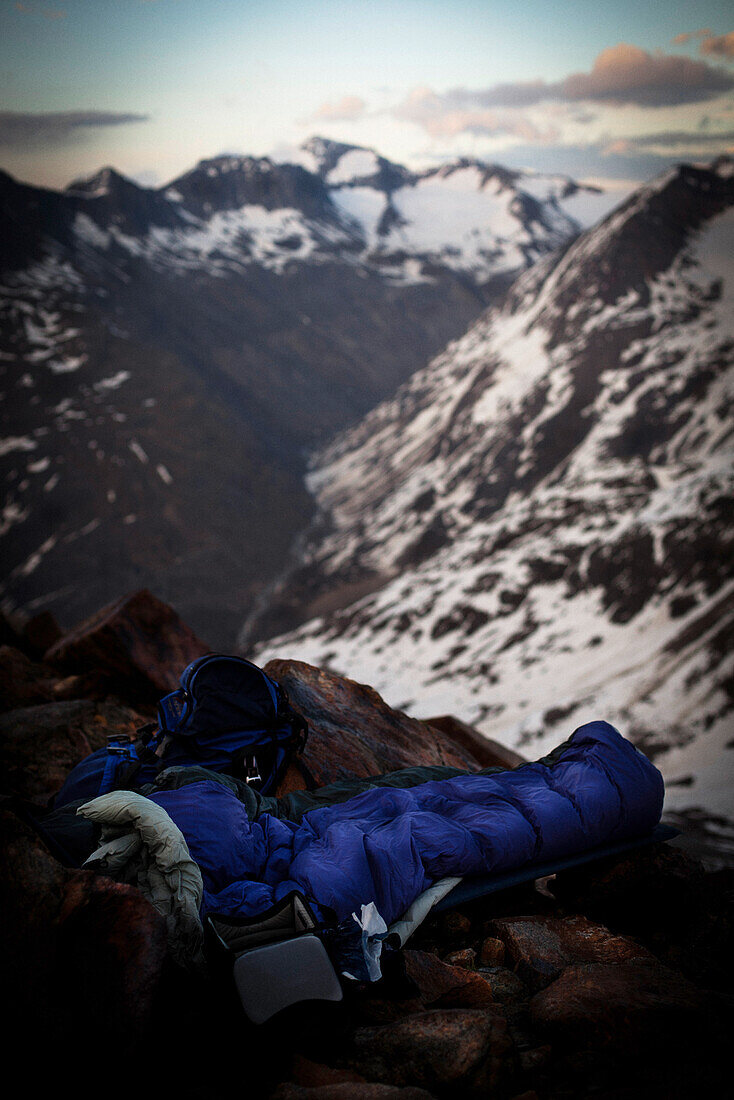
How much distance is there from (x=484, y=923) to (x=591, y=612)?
105 feet

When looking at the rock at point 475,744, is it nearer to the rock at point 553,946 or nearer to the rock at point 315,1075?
the rock at point 553,946

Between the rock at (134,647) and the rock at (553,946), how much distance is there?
4.62 m

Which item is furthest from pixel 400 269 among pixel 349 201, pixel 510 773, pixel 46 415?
pixel 510 773

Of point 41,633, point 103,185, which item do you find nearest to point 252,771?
point 41,633

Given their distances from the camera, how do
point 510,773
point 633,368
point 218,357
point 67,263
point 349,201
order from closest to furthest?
point 510,773 → point 633,368 → point 67,263 → point 218,357 → point 349,201

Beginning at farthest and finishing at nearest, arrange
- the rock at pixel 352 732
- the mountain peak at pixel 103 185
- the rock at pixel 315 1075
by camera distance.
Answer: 1. the mountain peak at pixel 103 185
2. the rock at pixel 352 732
3. the rock at pixel 315 1075

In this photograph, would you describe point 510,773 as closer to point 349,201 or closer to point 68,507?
point 68,507

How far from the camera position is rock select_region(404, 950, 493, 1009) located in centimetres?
263

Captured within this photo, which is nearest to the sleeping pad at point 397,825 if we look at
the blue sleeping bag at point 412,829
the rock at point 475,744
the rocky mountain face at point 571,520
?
the blue sleeping bag at point 412,829

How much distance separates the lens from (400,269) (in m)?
155

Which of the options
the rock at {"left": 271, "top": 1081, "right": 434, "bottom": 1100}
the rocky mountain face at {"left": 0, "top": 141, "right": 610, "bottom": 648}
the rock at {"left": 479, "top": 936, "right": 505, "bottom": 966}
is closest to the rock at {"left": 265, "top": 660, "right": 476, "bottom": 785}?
the rock at {"left": 479, "top": 936, "right": 505, "bottom": 966}

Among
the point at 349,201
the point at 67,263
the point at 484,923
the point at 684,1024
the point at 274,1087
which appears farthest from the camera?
the point at 349,201

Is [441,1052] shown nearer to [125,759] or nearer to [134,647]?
[125,759]

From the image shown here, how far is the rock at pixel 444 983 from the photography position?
263 centimetres
